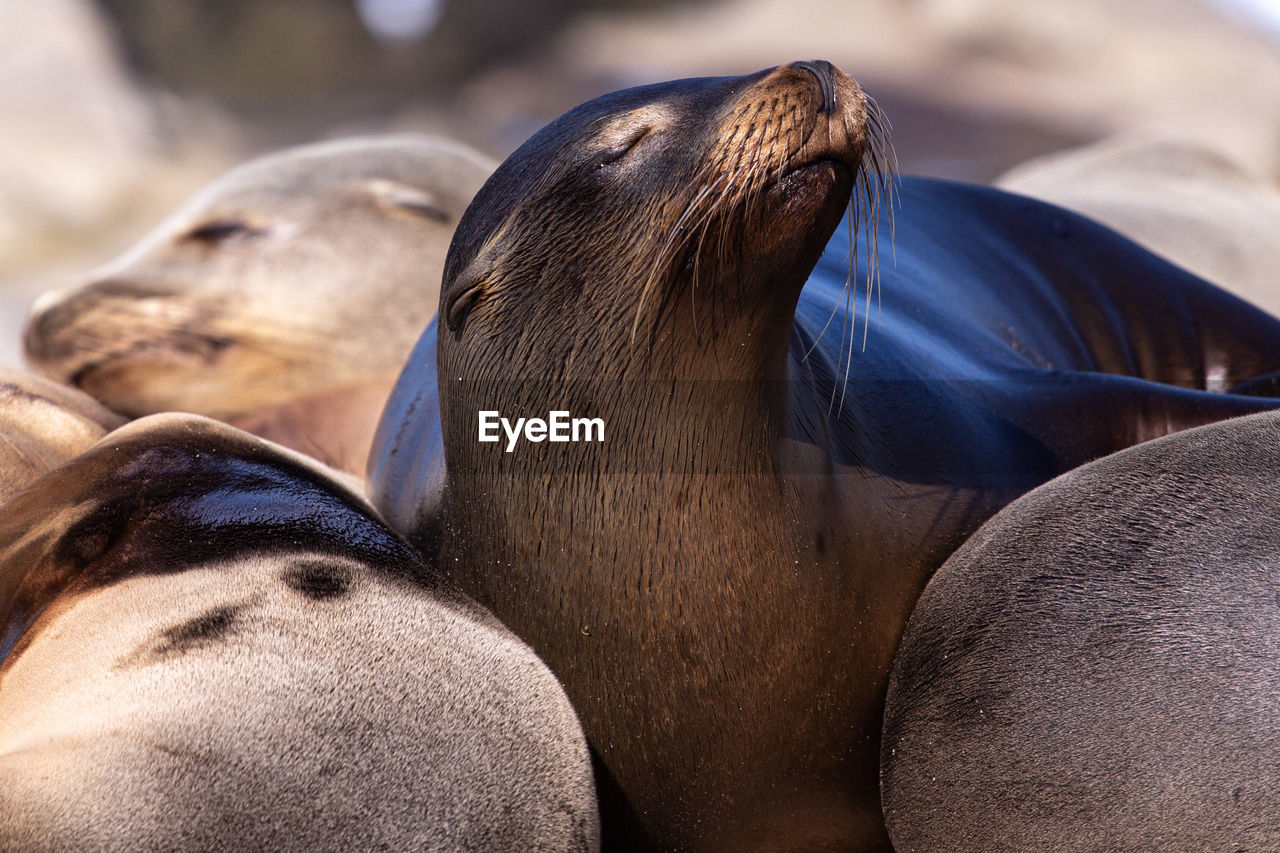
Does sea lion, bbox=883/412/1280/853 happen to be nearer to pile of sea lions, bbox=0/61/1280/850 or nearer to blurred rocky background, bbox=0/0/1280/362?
pile of sea lions, bbox=0/61/1280/850

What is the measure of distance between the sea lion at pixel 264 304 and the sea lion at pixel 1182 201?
2.08 m

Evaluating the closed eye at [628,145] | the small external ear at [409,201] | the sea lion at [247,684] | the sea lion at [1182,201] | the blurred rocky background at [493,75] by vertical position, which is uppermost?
the closed eye at [628,145]

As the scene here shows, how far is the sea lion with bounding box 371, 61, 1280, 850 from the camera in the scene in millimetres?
2088

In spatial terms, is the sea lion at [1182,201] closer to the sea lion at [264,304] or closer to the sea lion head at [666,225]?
the sea lion at [264,304]

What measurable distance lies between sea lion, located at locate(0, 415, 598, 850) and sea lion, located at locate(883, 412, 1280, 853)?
0.58 m

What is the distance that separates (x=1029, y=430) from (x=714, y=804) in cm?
102

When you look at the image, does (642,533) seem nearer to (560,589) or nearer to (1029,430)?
(560,589)

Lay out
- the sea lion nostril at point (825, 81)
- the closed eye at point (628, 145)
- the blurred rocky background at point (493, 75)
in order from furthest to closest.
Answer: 1. the blurred rocky background at point (493, 75)
2. the closed eye at point (628, 145)
3. the sea lion nostril at point (825, 81)

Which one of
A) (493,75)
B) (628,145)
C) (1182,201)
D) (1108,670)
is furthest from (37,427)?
(493,75)

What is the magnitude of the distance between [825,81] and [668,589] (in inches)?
31.2

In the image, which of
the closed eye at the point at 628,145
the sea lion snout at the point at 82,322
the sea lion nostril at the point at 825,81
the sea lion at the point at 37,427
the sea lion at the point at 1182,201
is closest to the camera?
the sea lion nostril at the point at 825,81

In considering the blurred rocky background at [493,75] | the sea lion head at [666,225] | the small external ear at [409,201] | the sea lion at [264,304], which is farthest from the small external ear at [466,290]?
the blurred rocky background at [493,75]

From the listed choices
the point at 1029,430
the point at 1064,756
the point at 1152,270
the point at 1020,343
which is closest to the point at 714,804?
the point at 1064,756

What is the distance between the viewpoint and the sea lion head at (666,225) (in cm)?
203
